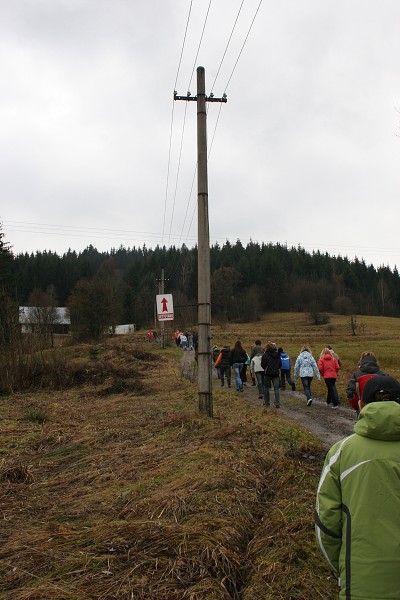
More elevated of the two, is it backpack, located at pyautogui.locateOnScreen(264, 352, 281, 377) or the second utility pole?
the second utility pole

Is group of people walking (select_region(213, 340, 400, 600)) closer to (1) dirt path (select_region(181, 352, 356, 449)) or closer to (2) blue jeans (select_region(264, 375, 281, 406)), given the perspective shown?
(1) dirt path (select_region(181, 352, 356, 449))

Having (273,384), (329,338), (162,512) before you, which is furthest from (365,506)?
(329,338)

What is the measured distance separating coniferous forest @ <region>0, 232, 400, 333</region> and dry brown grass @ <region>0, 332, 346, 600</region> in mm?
64632

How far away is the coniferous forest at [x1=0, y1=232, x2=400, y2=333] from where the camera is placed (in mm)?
87500

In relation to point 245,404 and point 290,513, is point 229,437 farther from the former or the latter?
point 245,404

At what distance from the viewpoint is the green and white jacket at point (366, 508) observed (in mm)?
2182

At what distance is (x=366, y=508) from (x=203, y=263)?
7.40 metres

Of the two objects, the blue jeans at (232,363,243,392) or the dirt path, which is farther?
the blue jeans at (232,363,243,392)

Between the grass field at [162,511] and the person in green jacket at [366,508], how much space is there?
44.2 inches

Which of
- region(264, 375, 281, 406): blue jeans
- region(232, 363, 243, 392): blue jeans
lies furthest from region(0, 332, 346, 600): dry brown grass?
region(232, 363, 243, 392): blue jeans

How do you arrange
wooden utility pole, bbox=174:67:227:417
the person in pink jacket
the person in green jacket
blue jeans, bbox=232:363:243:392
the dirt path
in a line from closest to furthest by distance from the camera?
the person in green jacket → the dirt path → wooden utility pole, bbox=174:67:227:417 → the person in pink jacket → blue jeans, bbox=232:363:243:392

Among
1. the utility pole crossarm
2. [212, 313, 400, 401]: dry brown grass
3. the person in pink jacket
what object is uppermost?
the utility pole crossarm

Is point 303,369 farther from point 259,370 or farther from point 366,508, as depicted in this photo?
point 366,508

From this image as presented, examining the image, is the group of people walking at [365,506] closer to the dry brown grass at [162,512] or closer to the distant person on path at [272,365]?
the dry brown grass at [162,512]
